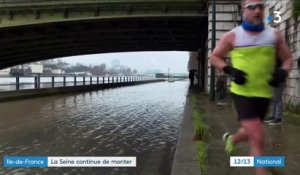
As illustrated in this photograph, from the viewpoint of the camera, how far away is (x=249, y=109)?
158 inches

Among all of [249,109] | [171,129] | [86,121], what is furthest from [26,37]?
[249,109]

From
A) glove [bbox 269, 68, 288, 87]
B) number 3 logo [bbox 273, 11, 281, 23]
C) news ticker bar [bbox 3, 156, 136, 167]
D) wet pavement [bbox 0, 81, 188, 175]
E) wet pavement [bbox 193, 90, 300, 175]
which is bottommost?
wet pavement [bbox 0, 81, 188, 175]

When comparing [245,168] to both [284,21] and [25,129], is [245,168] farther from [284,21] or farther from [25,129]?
[284,21]

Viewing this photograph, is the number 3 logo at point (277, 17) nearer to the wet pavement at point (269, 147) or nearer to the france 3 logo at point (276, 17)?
the france 3 logo at point (276, 17)

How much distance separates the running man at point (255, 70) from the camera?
3.99 m

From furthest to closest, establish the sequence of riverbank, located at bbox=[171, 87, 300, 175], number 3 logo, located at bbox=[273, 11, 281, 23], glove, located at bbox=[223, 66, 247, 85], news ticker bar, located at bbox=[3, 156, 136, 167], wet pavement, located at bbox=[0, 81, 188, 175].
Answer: number 3 logo, located at bbox=[273, 11, 281, 23] < wet pavement, located at bbox=[0, 81, 188, 175] < news ticker bar, located at bbox=[3, 156, 136, 167] < riverbank, located at bbox=[171, 87, 300, 175] < glove, located at bbox=[223, 66, 247, 85]

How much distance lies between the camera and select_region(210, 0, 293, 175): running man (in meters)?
3.99

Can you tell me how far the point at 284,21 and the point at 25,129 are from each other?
9.16 meters

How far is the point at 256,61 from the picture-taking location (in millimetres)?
4000

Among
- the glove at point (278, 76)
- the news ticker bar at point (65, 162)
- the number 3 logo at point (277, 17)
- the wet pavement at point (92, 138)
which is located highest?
the number 3 logo at point (277, 17)

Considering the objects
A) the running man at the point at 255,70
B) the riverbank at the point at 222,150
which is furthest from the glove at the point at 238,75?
the riverbank at the point at 222,150

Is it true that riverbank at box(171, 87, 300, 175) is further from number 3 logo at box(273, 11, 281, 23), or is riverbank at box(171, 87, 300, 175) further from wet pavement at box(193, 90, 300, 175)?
number 3 logo at box(273, 11, 281, 23)

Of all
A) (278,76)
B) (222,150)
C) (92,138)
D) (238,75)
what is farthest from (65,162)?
(278,76)

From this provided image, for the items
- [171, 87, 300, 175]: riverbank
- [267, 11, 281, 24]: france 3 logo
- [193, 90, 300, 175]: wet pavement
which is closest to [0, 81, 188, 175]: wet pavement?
[171, 87, 300, 175]: riverbank
